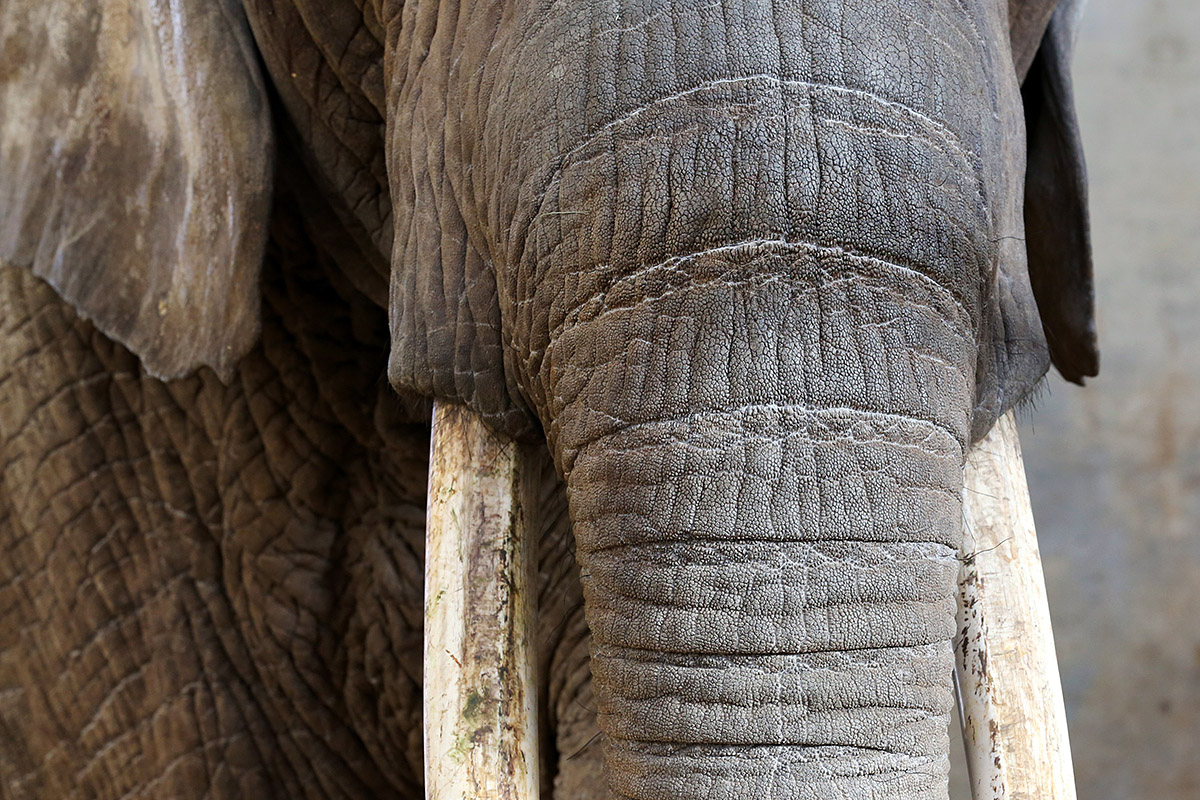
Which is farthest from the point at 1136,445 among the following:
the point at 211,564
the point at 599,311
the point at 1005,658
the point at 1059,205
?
the point at 599,311

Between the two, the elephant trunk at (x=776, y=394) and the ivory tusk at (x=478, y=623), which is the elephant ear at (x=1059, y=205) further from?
the ivory tusk at (x=478, y=623)

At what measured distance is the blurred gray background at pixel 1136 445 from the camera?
3607 mm

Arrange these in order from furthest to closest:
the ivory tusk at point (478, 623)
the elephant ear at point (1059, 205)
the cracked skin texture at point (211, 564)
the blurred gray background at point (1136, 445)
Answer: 1. the blurred gray background at point (1136, 445)
2. the cracked skin texture at point (211, 564)
3. the elephant ear at point (1059, 205)
4. the ivory tusk at point (478, 623)

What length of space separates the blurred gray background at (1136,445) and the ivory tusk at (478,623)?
8.94 feet

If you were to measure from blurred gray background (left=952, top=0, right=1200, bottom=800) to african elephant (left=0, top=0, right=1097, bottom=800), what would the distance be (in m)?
2.10

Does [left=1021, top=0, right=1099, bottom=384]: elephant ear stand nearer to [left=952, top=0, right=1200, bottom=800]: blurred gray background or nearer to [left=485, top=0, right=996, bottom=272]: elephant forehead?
[left=485, top=0, right=996, bottom=272]: elephant forehead

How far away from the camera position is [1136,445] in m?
3.65

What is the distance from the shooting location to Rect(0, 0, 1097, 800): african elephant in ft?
3.07

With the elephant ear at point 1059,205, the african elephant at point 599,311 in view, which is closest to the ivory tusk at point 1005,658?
the african elephant at point 599,311

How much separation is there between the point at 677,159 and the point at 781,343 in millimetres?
147

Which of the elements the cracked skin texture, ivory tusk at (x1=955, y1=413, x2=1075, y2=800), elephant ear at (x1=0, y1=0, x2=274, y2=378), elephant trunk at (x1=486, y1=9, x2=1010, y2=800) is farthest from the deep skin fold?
the cracked skin texture

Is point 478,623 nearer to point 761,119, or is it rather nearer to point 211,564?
point 761,119

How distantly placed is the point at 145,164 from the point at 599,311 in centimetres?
72

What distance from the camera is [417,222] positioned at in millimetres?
1229
